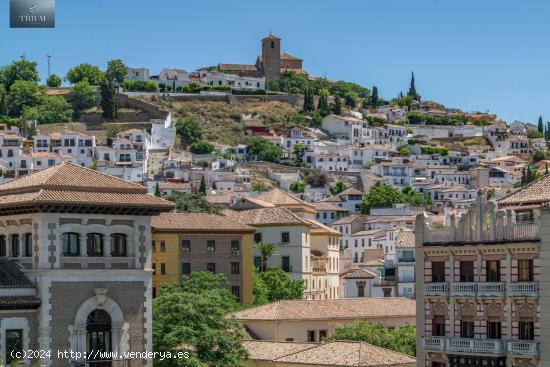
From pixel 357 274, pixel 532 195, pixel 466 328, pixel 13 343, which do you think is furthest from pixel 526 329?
pixel 357 274

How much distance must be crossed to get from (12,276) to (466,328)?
1683cm

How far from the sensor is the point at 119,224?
54344 millimetres

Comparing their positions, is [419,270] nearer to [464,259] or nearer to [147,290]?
[464,259]

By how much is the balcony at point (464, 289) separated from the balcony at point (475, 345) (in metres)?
1.66

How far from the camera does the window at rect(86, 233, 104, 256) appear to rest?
2114 inches

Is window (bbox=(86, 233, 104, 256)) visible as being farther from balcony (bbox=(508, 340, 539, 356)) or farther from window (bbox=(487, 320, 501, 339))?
balcony (bbox=(508, 340, 539, 356))

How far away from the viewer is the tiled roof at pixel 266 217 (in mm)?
114875

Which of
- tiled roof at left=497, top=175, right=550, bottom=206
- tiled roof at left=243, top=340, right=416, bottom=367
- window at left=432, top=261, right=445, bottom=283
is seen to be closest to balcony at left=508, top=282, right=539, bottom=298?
tiled roof at left=497, top=175, right=550, bottom=206

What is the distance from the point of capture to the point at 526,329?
54.8 meters

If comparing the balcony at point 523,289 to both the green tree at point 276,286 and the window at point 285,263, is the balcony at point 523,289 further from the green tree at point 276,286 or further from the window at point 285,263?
the window at point 285,263

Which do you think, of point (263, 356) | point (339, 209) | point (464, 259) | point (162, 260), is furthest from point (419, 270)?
point (339, 209)

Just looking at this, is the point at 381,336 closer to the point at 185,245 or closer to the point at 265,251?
the point at 185,245

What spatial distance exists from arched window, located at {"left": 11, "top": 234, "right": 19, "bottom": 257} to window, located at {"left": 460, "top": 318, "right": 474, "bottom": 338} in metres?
16.4

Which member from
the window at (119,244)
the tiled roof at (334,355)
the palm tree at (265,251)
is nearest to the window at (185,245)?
the palm tree at (265,251)
